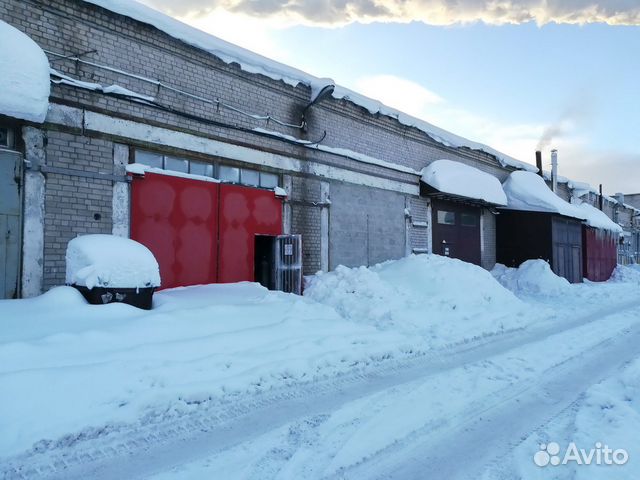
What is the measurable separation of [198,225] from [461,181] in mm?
9838

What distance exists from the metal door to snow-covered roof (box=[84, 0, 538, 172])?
10.1ft

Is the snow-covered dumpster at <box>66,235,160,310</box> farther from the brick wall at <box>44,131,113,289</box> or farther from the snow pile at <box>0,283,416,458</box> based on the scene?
the brick wall at <box>44,131,113,289</box>

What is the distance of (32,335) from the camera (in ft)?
15.2

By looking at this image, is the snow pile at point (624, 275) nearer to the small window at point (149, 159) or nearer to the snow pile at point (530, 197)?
the snow pile at point (530, 197)

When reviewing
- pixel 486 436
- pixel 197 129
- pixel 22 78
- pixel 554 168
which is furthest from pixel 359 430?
pixel 554 168

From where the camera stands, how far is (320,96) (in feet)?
Result: 34.1

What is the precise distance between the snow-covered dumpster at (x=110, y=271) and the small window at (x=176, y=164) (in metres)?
2.43

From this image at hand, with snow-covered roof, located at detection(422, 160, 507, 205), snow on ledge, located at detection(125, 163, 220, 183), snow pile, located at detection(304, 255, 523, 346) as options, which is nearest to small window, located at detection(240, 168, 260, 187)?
snow on ledge, located at detection(125, 163, 220, 183)

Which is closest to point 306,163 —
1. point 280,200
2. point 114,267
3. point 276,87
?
point 280,200

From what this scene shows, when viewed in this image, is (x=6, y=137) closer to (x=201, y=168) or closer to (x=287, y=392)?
(x=201, y=168)

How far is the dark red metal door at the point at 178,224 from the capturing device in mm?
7641

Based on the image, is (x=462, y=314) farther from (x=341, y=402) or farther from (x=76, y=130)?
(x=76, y=130)

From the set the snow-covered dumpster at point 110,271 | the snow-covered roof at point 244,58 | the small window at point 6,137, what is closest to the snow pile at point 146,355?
the snow-covered dumpster at point 110,271

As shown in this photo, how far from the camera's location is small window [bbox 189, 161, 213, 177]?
8.46 m
